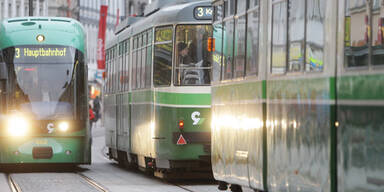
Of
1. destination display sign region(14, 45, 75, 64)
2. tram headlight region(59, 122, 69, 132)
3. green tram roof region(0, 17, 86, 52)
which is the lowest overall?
tram headlight region(59, 122, 69, 132)

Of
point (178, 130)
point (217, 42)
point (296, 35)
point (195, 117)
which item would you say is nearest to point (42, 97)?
point (178, 130)

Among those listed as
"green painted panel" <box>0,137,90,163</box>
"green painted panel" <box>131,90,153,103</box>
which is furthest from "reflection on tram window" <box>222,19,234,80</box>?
"green painted panel" <box>0,137,90,163</box>

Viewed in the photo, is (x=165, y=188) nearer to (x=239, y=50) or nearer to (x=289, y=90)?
(x=239, y=50)

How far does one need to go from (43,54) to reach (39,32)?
60cm

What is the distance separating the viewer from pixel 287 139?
33.3ft

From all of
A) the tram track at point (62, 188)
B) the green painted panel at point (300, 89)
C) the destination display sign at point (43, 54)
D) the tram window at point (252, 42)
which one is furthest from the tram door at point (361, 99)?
the destination display sign at point (43, 54)

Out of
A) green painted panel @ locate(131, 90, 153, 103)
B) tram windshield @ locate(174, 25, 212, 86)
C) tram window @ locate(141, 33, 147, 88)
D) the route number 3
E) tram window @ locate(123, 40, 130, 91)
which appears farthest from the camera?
tram window @ locate(123, 40, 130, 91)

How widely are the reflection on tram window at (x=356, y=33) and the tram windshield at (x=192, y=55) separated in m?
9.89

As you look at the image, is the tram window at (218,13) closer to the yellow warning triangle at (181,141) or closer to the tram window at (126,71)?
the yellow warning triangle at (181,141)

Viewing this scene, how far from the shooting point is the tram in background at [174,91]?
18.4 m

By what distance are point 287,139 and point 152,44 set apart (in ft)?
31.9

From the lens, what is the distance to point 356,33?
332 inches

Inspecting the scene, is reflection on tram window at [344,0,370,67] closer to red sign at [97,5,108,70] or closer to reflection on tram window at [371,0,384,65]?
reflection on tram window at [371,0,384,65]

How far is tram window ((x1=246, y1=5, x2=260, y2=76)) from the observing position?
1170 cm
